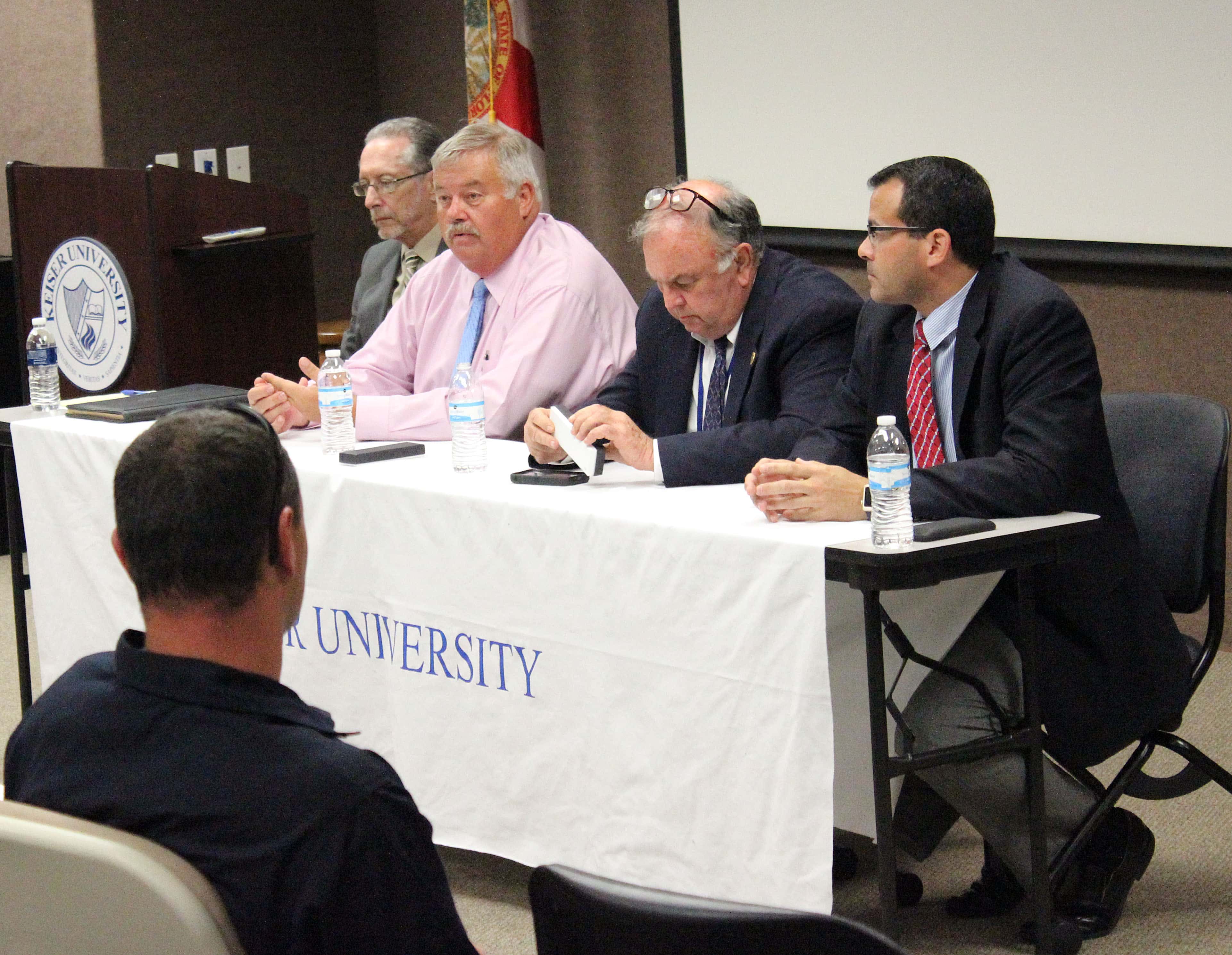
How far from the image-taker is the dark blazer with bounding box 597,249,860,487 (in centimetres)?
278

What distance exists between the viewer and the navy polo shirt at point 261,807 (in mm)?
1145

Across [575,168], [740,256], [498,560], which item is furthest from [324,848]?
[575,168]

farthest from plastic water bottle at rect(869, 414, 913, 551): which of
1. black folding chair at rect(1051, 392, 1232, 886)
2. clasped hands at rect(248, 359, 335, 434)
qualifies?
clasped hands at rect(248, 359, 335, 434)

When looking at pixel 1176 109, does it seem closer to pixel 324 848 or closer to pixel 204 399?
pixel 204 399

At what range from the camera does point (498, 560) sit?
2.61m

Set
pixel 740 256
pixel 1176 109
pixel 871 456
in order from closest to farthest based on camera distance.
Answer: pixel 871 456 < pixel 740 256 < pixel 1176 109

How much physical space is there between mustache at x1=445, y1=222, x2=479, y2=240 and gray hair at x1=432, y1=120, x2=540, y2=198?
0.36ft

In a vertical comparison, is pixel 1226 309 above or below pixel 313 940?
above

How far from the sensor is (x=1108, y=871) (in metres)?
2.56

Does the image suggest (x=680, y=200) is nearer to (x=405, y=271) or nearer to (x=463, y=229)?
(x=463, y=229)

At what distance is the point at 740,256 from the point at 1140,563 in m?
1.02

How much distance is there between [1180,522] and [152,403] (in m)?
2.30

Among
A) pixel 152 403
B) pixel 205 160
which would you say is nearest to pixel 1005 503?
pixel 152 403

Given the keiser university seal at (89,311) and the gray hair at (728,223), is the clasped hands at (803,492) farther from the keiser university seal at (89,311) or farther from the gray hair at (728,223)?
the keiser university seal at (89,311)
